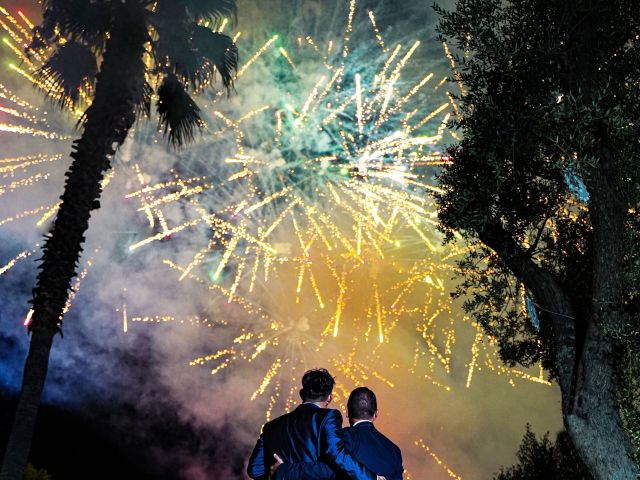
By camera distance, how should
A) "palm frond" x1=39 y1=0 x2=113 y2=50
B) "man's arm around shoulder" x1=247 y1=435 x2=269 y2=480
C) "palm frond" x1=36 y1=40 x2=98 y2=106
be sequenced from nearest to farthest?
"man's arm around shoulder" x1=247 y1=435 x2=269 y2=480, "palm frond" x1=39 y1=0 x2=113 y2=50, "palm frond" x1=36 y1=40 x2=98 y2=106

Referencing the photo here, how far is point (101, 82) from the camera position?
12.3 metres

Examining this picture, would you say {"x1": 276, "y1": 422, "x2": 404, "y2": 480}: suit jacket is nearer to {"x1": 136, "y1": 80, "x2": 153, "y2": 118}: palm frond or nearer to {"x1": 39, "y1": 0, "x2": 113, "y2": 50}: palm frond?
{"x1": 136, "y1": 80, "x2": 153, "y2": 118}: palm frond

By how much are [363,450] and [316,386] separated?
2.04ft

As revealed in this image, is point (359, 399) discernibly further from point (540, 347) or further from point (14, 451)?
point (540, 347)

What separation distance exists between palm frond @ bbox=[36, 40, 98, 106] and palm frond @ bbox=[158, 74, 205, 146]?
1664 mm

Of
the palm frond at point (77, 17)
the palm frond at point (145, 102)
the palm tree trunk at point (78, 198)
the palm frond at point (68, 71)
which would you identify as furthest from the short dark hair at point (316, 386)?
the palm frond at point (68, 71)

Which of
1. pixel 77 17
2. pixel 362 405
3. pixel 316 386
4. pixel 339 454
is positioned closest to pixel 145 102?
pixel 77 17

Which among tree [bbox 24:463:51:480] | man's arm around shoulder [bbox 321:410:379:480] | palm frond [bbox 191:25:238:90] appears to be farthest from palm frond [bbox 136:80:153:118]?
tree [bbox 24:463:51:480]

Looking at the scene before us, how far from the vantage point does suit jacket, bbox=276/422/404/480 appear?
4695mm

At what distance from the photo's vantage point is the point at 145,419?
121 feet

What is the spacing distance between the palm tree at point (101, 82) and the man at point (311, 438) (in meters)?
5.84

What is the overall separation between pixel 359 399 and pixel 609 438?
4.21 metres

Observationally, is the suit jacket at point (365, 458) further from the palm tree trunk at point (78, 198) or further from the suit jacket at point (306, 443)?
the palm tree trunk at point (78, 198)

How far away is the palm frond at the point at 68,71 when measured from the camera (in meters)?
13.9
